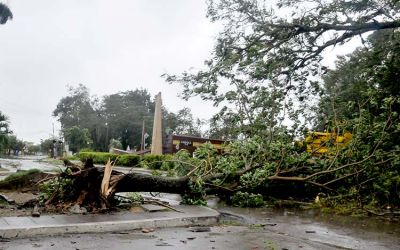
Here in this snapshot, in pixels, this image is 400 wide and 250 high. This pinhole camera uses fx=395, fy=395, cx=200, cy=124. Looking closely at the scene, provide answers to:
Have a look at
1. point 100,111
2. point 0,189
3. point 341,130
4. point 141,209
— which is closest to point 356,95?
point 341,130

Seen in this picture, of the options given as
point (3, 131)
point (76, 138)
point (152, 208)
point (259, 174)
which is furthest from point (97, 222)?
point (76, 138)

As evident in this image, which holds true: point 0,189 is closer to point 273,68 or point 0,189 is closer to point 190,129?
point 273,68

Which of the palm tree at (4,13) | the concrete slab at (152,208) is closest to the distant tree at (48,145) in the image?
the palm tree at (4,13)

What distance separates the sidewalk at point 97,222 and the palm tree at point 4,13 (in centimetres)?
2613

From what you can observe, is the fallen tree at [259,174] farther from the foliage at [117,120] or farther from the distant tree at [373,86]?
the foliage at [117,120]

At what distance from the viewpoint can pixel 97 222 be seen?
5039 millimetres

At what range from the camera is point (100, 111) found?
68000 millimetres

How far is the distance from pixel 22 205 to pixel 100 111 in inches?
2504

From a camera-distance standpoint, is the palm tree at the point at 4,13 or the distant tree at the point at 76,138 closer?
the palm tree at the point at 4,13

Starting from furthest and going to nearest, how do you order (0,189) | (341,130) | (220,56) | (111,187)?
1. (220,56)
2. (341,130)
3. (0,189)
4. (111,187)

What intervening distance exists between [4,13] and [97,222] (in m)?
26.8

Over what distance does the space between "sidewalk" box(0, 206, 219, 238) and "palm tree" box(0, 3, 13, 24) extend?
85.7 ft

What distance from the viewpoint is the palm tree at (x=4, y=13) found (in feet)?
88.6

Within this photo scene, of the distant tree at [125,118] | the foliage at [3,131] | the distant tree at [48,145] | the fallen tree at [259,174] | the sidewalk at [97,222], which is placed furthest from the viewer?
the distant tree at [125,118]
